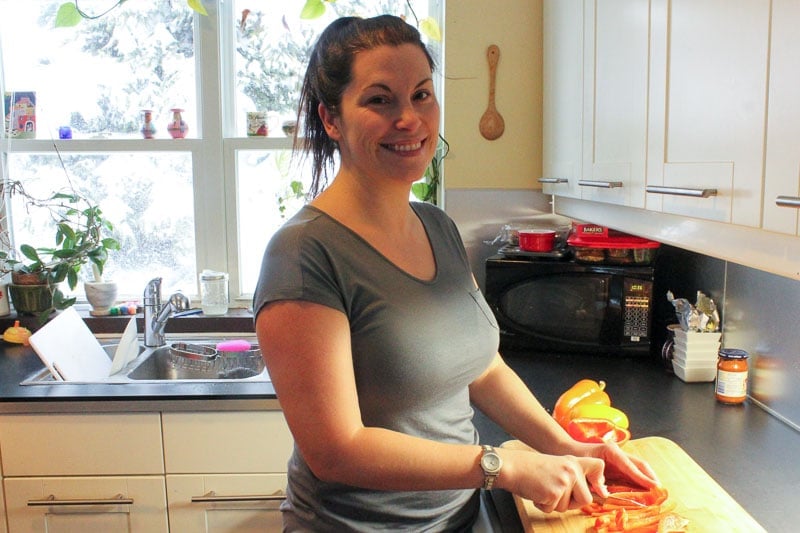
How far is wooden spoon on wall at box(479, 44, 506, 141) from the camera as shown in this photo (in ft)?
7.62

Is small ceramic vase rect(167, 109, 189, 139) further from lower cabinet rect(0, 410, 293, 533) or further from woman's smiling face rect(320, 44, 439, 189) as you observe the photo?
woman's smiling face rect(320, 44, 439, 189)

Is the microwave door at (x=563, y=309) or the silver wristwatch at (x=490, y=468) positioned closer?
the silver wristwatch at (x=490, y=468)

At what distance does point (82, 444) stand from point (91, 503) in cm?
15

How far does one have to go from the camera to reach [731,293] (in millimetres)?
1818

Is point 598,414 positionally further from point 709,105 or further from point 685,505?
point 709,105

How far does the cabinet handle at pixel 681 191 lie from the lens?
112 centimetres

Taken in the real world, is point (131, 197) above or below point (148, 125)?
below

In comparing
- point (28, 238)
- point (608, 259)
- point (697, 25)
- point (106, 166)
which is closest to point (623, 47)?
point (697, 25)

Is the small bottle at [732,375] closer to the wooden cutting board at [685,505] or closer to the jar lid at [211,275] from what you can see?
the wooden cutting board at [685,505]

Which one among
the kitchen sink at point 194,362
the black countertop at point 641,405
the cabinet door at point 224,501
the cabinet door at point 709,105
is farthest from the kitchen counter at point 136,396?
the cabinet door at point 709,105

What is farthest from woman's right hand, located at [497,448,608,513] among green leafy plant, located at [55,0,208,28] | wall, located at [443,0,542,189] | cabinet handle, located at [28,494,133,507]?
green leafy plant, located at [55,0,208,28]

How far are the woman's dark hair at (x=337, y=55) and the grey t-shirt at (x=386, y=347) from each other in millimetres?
173

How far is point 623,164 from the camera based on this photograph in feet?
5.02

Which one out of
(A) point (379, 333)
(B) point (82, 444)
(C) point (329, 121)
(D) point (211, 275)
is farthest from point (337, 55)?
(D) point (211, 275)
